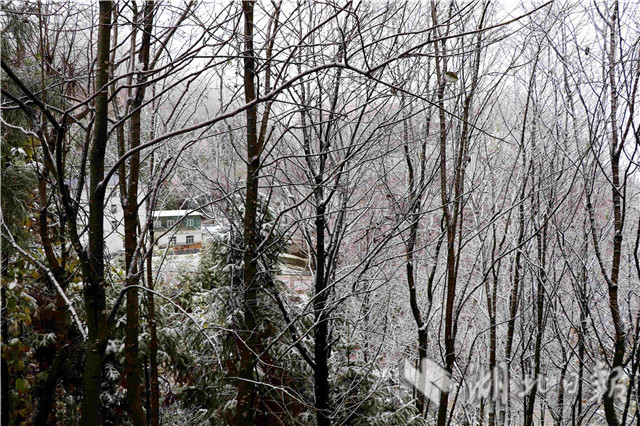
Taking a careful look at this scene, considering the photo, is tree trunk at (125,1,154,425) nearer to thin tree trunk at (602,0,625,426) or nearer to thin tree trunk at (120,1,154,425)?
thin tree trunk at (120,1,154,425)

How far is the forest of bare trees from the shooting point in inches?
84.9

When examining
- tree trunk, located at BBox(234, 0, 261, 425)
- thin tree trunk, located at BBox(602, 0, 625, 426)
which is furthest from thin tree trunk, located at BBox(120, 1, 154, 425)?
thin tree trunk, located at BBox(602, 0, 625, 426)

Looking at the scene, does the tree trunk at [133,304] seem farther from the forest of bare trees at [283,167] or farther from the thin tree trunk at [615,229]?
the thin tree trunk at [615,229]

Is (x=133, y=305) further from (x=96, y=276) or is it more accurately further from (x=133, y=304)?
(x=96, y=276)

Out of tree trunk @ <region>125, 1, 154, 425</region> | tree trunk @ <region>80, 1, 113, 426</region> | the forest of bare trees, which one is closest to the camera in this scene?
tree trunk @ <region>80, 1, 113, 426</region>

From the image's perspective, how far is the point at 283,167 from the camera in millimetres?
3914

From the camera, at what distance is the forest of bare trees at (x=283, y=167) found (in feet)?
7.07

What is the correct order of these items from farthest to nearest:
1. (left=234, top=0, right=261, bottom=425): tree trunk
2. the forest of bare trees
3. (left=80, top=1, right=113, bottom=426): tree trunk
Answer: (left=234, top=0, right=261, bottom=425): tree trunk < the forest of bare trees < (left=80, top=1, right=113, bottom=426): tree trunk

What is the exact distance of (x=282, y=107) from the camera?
384 cm

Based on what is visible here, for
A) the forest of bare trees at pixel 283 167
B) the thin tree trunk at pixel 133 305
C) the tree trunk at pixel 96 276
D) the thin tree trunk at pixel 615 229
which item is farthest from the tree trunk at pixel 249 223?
the thin tree trunk at pixel 615 229

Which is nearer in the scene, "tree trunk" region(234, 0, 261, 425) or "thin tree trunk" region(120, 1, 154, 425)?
"thin tree trunk" region(120, 1, 154, 425)

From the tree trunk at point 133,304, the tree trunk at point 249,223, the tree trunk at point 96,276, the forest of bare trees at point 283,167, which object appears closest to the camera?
the tree trunk at point 96,276

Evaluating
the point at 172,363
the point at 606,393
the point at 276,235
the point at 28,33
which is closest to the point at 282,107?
the point at 276,235

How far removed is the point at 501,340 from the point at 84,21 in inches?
322
